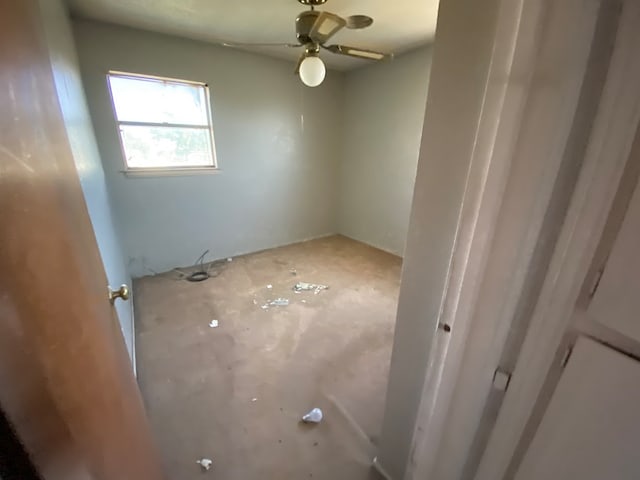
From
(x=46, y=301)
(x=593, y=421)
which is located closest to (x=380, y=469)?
(x=593, y=421)

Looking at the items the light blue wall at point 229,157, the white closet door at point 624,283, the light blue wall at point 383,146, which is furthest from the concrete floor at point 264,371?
the white closet door at point 624,283

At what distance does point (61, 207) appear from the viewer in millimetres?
580

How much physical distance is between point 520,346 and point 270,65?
3.85 metres

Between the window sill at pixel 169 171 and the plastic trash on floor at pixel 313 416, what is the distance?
2797mm

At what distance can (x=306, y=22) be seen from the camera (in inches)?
69.9

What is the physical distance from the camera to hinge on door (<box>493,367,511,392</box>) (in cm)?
66

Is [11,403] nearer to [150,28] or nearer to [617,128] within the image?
[617,128]

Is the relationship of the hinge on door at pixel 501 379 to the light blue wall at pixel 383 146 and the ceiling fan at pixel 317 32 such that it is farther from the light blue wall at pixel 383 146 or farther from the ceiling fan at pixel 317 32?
the light blue wall at pixel 383 146

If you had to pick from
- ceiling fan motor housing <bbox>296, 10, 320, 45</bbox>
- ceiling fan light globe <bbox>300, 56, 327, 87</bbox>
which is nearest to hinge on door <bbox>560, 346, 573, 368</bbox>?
ceiling fan motor housing <bbox>296, 10, 320, 45</bbox>

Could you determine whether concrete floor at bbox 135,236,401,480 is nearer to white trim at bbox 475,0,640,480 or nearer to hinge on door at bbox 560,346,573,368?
white trim at bbox 475,0,640,480

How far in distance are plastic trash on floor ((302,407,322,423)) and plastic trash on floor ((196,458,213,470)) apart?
49cm

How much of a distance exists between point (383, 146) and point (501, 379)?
3.56m

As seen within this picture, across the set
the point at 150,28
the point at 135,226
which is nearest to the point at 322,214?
the point at 135,226

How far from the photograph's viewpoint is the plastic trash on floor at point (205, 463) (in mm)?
1311
